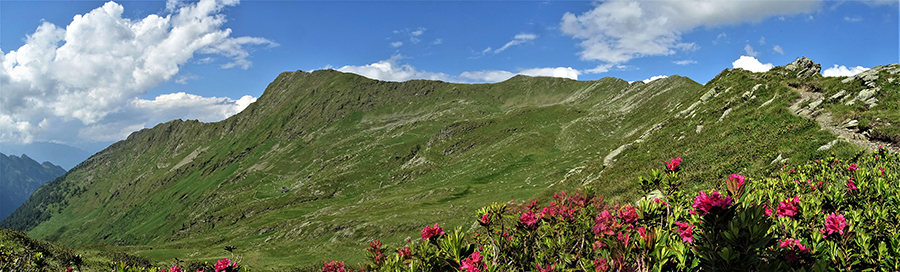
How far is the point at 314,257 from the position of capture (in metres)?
41.8

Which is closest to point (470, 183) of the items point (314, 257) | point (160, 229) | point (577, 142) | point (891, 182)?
point (577, 142)

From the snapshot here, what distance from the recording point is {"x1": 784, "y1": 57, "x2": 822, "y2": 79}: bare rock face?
3938cm

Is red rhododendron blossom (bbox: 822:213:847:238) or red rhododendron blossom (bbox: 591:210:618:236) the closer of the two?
red rhododendron blossom (bbox: 822:213:847:238)

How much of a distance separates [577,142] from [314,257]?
65.6 m

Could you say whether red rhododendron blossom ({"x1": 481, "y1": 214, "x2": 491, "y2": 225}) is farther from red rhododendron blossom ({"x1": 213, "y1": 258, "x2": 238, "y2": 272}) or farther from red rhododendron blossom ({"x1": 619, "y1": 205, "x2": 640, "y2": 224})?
red rhododendron blossom ({"x1": 213, "y1": 258, "x2": 238, "y2": 272})

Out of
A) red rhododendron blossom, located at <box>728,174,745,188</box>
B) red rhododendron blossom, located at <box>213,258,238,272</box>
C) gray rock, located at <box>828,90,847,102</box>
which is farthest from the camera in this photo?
gray rock, located at <box>828,90,847,102</box>

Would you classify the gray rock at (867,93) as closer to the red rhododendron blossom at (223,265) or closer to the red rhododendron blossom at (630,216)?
the red rhododendron blossom at (630,216)

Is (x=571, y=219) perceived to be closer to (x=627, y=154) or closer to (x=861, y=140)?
(x=861, y=140)

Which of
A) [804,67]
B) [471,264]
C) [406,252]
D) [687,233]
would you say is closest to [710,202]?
[687,233]

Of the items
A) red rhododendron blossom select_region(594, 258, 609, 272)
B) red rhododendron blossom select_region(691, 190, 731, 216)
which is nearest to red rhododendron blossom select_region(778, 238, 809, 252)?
red rhododendron blossom select_region(691, 190, 731, 216)

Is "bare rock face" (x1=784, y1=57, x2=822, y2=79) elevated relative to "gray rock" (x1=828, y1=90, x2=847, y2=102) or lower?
elevated

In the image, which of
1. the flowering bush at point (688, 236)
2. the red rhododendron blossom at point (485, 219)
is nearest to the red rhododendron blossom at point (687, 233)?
the flowering bush at point (688, 236)

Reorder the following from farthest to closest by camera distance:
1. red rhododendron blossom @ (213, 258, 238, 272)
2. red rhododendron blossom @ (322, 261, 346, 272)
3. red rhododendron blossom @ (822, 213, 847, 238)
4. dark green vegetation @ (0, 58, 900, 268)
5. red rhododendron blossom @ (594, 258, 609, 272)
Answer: dark green vegetation @ (0, 58, 900, 268), red rhododendron blossom @ (322, 261, 346, 272), red rhododendron blossom @ (213, 258, 238, 272), red rhododendron blossom @ (822, 213, 847, 238), red rhododendron blossom @ (594, 258, 609, 272)

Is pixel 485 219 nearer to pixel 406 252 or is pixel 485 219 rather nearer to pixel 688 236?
pixel 406 252
